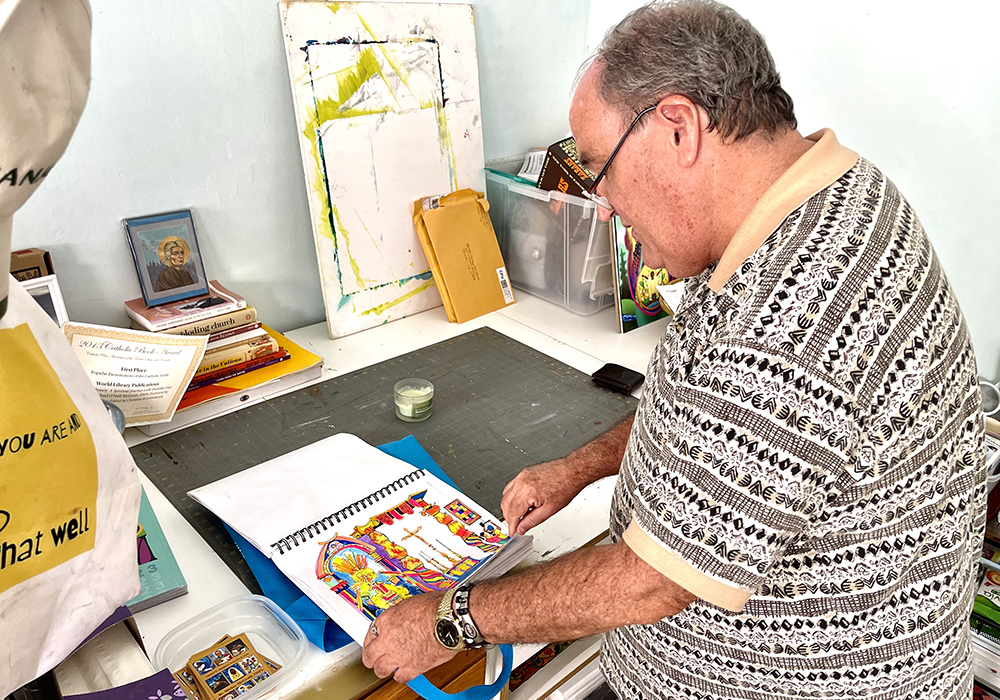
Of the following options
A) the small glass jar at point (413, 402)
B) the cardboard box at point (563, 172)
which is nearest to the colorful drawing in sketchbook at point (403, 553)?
the small glass jar at point (413, 402)

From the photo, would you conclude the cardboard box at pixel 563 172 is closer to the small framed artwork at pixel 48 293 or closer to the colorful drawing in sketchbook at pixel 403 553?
the colorful drawing in sketchbook at pixel 403 553

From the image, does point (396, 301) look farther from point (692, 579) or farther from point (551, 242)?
point (692, 579)

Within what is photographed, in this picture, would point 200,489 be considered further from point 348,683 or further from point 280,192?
point 280,192

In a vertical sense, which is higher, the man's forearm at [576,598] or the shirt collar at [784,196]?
the shirt collar at [784,196]

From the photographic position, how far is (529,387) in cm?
146

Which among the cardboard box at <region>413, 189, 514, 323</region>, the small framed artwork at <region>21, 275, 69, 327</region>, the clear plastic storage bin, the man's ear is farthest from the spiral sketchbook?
the clear plastic storage bin

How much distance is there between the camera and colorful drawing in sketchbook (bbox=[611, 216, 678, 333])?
65.3 inches

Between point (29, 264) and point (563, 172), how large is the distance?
1.07 m

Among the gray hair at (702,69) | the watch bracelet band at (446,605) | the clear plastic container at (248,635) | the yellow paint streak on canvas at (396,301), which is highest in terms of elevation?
the gray hair at (702,69)

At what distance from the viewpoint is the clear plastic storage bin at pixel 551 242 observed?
172cm

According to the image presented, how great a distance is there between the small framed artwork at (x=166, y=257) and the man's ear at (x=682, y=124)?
102 cm

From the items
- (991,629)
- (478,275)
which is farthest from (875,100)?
(991,629)

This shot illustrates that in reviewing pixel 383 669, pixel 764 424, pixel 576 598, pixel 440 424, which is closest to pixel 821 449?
pixel 764 424

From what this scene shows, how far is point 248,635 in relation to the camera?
0.91 metres
